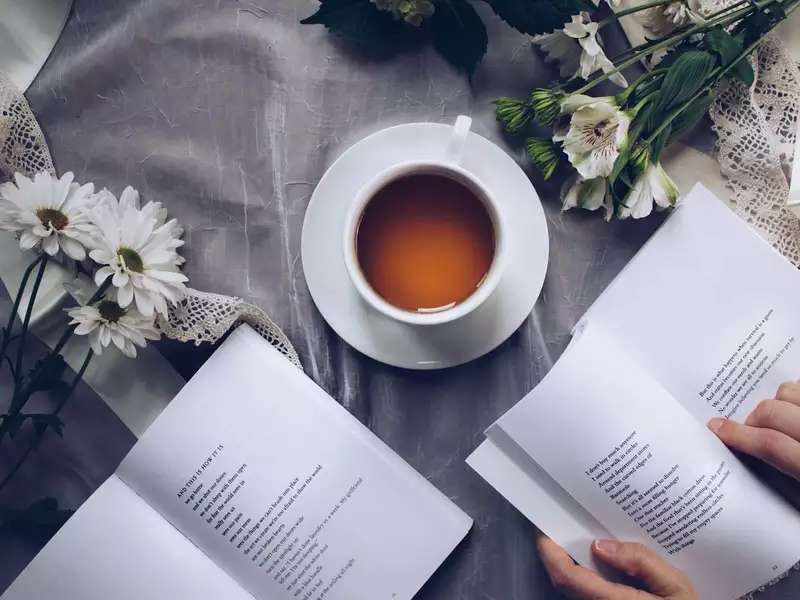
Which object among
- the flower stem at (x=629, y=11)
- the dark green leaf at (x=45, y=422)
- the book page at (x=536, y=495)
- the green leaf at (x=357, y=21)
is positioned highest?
the flower stem at (x=629, y=11)

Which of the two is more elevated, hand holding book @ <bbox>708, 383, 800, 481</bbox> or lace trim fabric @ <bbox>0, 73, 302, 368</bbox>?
hand holding book @ <bbox>708, 383, 800, 481</bbox>

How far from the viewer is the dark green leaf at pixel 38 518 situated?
70 centimetres

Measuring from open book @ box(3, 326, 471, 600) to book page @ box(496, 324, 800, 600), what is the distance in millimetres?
142

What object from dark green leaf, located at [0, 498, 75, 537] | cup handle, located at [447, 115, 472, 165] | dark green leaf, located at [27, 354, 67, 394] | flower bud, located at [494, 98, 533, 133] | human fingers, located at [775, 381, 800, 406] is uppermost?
flower bud, located at [494, 98, 533, 133]

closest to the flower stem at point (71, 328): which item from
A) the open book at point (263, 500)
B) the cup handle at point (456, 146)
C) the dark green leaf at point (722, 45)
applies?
the open book at point (263, 500)

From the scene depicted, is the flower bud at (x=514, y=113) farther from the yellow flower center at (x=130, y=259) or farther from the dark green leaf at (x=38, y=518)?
the dark green leaf at (x=38, y=518)

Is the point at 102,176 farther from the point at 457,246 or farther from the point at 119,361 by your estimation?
the point at 457,246

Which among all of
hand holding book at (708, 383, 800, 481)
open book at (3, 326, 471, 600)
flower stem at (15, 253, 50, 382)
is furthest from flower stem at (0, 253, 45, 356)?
hand holding book at (708, 383, 800, 481)

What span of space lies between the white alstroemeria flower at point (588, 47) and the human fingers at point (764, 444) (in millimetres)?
333

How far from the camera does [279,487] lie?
0.68 m

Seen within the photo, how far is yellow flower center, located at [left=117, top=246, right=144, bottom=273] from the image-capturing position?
2.04 feet

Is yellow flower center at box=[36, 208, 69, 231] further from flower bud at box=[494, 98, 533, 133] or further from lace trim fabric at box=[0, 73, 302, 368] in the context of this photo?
flower bud at box=[494, 98, 533, 133]

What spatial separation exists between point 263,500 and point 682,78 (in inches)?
21.3

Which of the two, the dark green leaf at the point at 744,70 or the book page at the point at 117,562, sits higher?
the dark green leaf at the point at 744,70
